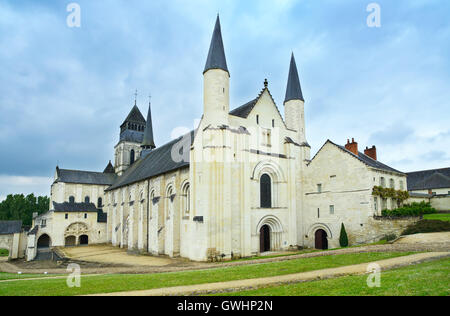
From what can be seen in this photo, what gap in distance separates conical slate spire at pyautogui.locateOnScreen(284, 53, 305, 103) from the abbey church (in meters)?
0.11

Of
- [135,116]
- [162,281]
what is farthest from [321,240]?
[135,116]

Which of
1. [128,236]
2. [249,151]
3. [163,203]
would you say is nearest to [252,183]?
[249,151]

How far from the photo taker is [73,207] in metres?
46.0

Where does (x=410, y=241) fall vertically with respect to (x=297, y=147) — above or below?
below

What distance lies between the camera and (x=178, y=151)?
32594 millimetres

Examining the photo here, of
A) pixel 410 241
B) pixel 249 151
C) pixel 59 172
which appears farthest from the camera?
pixel 59 172

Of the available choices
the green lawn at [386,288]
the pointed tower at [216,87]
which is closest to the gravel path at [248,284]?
the green lawn at [386,288]

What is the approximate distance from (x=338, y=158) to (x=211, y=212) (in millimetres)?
12998

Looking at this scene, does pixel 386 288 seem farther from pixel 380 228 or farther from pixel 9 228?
pixel 9 228

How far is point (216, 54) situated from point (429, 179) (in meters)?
39.8

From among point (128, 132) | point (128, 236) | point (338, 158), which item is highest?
point (128, 132)

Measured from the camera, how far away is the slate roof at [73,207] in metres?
44.3

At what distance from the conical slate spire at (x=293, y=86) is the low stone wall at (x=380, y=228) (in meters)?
14.3
